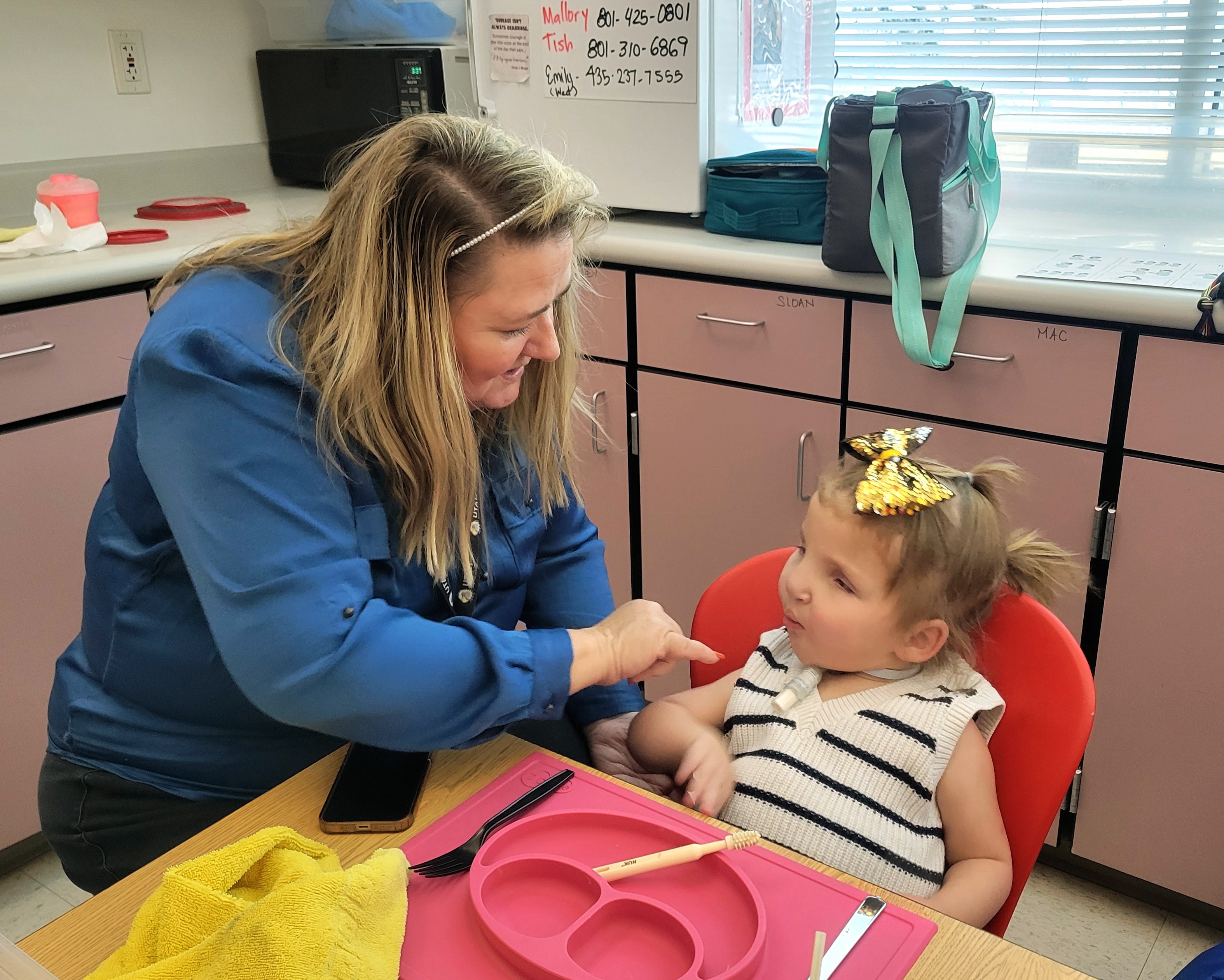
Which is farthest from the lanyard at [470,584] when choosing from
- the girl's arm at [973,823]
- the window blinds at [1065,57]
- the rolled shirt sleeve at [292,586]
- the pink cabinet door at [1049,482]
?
the window blinds at [1065,57]

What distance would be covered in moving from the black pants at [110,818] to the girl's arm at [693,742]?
13cm

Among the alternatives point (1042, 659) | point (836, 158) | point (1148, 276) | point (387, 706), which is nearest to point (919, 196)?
point (836, 158)

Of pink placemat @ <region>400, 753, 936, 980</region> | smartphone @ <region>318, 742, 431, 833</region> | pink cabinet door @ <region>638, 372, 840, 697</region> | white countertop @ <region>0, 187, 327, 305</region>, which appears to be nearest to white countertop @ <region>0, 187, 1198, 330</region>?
white countertop @ <region>0, 187, 327, 305</region>

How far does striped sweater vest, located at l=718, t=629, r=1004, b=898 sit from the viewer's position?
103 cm

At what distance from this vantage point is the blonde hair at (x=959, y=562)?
42.2 inches

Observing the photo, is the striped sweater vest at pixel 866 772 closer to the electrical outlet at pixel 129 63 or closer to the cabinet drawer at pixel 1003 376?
the cabinet drawer at pixel 1003 376

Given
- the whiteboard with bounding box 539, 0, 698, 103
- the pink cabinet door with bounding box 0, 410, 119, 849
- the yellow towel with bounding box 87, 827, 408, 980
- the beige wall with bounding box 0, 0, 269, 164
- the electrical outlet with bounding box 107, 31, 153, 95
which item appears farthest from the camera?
the electrical outlet with bounding box 107, 31, 153, 95

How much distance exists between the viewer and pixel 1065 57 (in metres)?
2.07

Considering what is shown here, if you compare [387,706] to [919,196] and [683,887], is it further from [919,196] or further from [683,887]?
[919,196]

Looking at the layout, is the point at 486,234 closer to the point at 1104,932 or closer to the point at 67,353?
the point at 67,353

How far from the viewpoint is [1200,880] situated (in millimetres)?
1737

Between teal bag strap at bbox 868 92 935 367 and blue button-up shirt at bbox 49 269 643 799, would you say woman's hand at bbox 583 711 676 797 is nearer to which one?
blue button-up shirt at bbox 49 269 643 799

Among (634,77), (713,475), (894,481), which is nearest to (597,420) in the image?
(713,475)

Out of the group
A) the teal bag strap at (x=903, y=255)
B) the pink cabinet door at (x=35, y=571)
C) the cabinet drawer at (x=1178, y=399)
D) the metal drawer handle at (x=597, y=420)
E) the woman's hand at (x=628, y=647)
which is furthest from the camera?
the metal drawer handle at (x=597, y=420)
